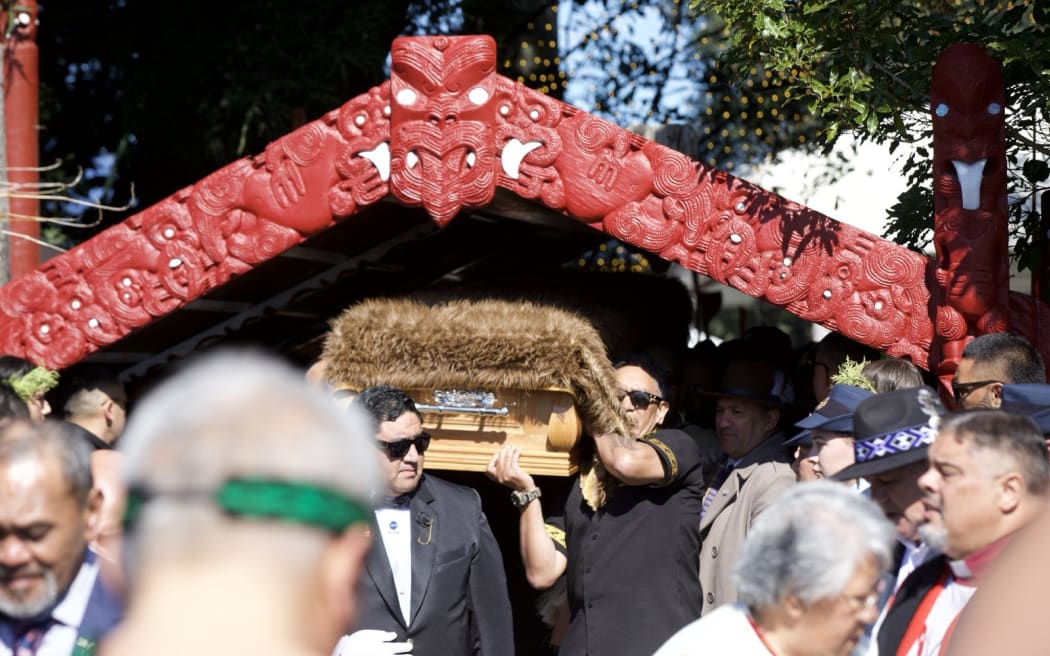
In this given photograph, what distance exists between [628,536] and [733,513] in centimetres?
42

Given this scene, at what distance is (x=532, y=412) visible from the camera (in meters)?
4.84

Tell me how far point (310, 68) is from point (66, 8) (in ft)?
7.35

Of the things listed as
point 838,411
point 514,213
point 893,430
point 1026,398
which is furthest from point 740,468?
point 514,213

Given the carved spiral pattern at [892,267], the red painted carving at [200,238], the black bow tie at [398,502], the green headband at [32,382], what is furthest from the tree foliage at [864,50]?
the green headband at [32,382]

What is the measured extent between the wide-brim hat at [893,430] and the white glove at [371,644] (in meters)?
1.67

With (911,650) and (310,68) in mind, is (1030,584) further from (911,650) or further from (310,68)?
(310,68)

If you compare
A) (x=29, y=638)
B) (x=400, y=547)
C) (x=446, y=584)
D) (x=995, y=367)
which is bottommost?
(x=446, y=584)

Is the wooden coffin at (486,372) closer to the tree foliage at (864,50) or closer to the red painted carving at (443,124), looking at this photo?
the red painted carving at (443,124)

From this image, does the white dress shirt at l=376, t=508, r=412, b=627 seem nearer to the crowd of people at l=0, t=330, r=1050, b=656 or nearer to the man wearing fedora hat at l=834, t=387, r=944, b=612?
the crowd of people at l=0, t=330, r=1050, b=656

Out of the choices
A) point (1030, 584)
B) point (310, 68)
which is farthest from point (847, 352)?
point (310, 68)

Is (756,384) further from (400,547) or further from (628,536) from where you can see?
(400,547)

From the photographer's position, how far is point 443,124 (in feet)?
16.4

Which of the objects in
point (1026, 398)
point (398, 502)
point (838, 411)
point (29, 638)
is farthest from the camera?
point (398, 502)

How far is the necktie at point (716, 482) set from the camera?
4.87 m
